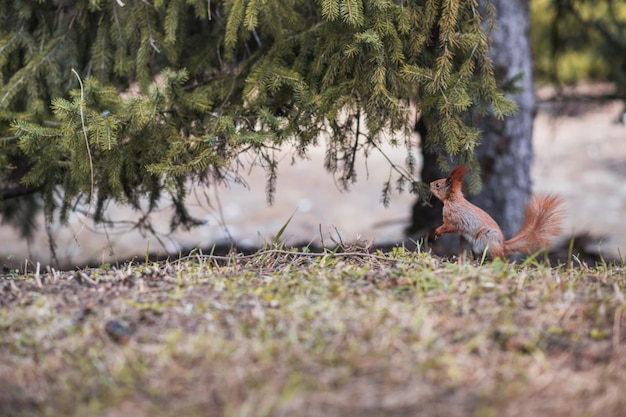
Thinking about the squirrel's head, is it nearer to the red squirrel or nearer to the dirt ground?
the red squirrel

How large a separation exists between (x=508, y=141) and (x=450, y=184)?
2.06 m

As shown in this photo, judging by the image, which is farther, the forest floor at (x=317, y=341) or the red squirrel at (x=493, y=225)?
the red squirrel at (x=493, y=225)

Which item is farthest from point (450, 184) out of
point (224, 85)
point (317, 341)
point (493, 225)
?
point (317, 341)

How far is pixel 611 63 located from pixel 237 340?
612cm

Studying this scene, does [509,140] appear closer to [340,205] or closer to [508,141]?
[508,141]

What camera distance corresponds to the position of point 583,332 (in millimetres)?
2533

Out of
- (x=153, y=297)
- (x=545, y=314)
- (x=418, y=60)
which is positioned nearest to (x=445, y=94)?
(x=418, y=60)

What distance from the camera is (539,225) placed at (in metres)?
4.02

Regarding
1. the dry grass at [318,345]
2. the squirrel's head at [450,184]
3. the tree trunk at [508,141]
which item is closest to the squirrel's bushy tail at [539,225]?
the squirrel's head at [450,184]

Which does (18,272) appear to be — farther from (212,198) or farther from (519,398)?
(212,198)

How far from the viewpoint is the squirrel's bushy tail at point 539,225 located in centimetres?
398

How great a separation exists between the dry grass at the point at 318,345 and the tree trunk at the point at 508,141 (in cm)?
287

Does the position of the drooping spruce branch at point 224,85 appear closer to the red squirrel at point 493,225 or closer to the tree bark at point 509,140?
the red squirrel at point 493,225

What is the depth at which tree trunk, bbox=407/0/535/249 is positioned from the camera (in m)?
5.96
